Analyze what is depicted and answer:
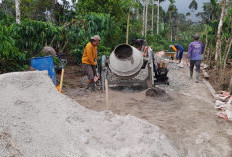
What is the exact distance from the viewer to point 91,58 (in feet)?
17.4

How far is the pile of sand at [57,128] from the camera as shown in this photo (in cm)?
202

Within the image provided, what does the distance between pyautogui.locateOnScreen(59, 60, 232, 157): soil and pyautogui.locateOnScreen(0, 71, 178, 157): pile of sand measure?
383mm

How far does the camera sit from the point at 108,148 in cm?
229

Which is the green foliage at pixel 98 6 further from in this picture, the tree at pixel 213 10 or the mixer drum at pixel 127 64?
the tree at pixel 213 10

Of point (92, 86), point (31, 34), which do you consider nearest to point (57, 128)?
point (92, 86)

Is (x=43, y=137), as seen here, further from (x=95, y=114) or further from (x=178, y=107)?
(x=178, y=107)

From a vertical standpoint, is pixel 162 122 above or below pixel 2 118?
below

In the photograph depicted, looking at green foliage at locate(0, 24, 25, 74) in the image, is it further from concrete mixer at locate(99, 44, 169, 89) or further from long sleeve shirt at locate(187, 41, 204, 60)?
long sleeve shirt at locate(187, 41, 204, 60)

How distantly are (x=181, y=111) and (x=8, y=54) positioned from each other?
3.65 metres

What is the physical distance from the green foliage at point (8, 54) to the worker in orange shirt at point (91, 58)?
1589 mm

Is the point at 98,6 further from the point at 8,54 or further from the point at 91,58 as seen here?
the point at 8,54

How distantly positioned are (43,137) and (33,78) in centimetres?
133

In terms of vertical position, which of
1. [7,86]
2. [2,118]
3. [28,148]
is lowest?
[28,148]

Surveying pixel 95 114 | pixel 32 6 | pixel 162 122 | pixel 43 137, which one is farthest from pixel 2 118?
pixel 32 6
